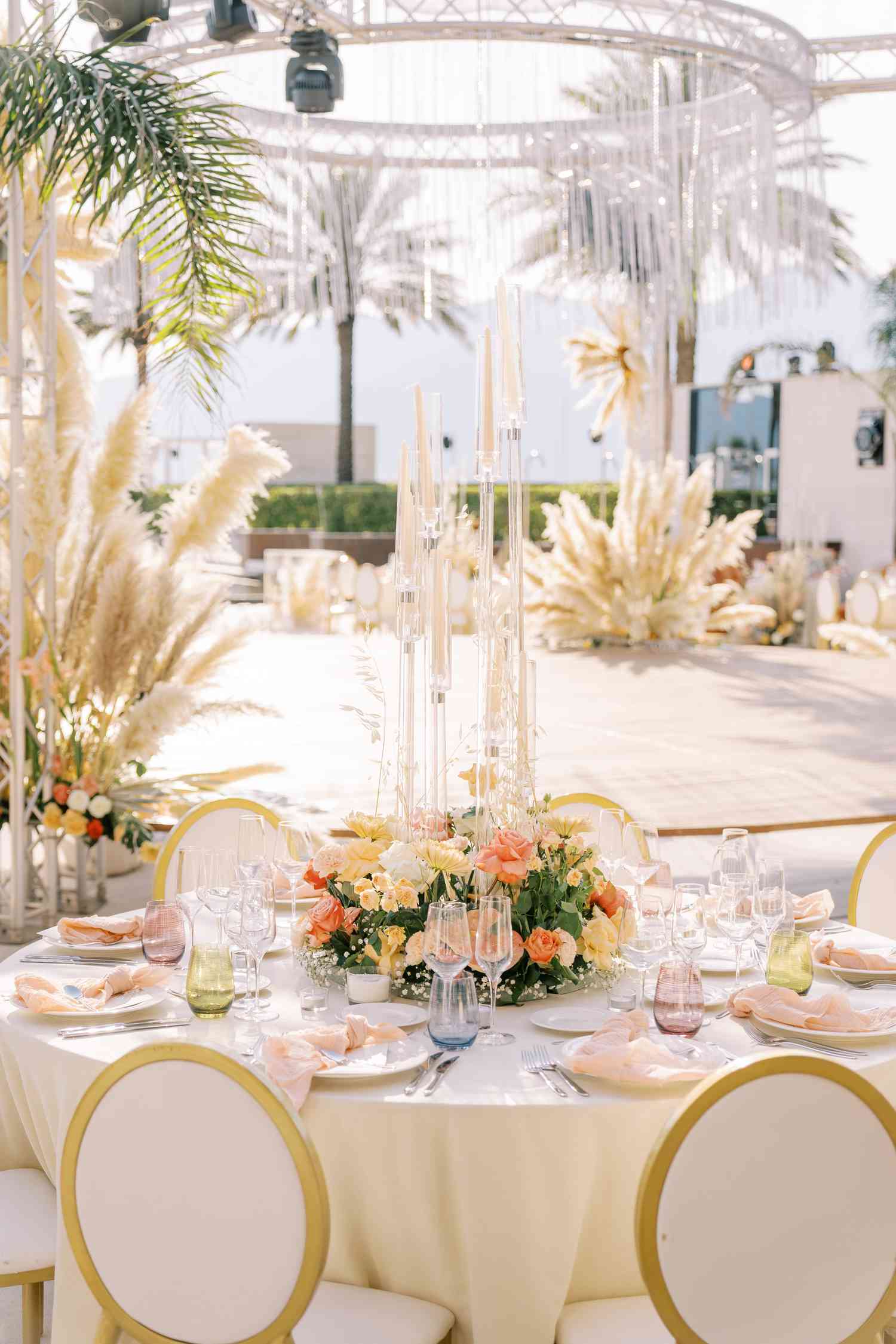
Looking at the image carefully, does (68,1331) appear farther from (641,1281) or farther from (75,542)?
(75,542)

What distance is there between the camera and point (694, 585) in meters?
10.9

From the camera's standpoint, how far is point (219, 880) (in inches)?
101

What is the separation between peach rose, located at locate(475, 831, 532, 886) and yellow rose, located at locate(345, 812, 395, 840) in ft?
0.95

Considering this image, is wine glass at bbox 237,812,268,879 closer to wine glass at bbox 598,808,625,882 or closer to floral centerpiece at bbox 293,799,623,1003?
floral centerpiece at bbox 293,799,623,1003

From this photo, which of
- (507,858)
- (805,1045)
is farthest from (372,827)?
(805,1045)

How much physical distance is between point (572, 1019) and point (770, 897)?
410mm

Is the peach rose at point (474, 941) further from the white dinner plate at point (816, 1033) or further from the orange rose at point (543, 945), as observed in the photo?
the white dinner plate at point (816, 1033)

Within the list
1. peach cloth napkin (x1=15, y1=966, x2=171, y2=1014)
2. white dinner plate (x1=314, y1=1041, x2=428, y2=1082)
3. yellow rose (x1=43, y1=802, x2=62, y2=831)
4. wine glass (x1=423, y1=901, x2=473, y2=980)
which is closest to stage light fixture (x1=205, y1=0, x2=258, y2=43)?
yellow rose (x1=43, y1=802, x2=62, y2=831)

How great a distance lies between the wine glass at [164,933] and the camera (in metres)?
2.57

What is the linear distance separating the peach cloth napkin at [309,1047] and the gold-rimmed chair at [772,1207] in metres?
0.51

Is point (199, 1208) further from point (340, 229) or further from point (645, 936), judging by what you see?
point (340, 229)

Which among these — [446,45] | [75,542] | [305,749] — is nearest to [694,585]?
[305,749]

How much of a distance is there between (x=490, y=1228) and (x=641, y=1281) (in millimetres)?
265

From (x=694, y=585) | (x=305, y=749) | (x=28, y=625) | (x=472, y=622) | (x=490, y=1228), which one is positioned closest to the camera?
(x=490, y=1228)
